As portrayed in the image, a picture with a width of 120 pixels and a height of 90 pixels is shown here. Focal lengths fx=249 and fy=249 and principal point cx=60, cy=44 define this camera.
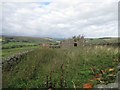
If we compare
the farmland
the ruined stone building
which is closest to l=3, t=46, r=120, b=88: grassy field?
the farmland

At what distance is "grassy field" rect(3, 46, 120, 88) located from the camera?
8914 millimetres

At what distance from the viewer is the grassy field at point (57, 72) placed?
8914 millimetres

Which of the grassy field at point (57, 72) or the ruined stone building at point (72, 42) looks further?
the ruined stone building at point (72, 42)

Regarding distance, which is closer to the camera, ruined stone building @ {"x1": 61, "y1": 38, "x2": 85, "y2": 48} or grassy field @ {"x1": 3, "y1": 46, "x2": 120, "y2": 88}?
grassy field @ {"x1": 3, "y1": 46, "x2": 120, "y2": 88}

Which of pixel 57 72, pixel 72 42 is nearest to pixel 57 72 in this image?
pixel 57 72

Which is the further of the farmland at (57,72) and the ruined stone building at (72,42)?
the ruined stone building at (72,42)

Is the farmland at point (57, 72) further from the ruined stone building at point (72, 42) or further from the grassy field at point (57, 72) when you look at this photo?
the ruined stone building at point (72, 42)

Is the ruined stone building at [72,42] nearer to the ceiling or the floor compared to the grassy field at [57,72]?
nearer to the ceiling

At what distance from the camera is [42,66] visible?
1059 cm

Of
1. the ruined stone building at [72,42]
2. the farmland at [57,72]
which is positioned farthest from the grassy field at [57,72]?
the ruined stone building at [72,42]

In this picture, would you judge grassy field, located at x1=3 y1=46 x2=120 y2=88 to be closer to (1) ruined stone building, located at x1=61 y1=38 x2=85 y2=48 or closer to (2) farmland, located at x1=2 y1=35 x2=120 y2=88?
(2) farmland, located at x1=2 y1=35 x2=120 y2=88

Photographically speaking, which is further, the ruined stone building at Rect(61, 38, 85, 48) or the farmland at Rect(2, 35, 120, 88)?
the ruined stone building at Rect(61, 38, 85, 48)

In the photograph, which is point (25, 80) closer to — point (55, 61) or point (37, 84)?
point (37, 84)

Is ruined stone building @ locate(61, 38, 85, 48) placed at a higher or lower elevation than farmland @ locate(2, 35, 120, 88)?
higher
